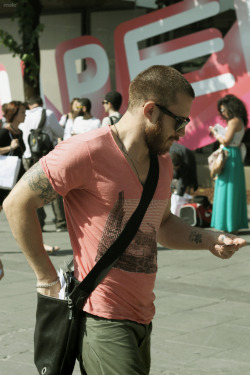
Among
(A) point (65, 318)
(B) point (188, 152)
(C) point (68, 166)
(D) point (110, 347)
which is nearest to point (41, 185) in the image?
(C) point (68, 166)

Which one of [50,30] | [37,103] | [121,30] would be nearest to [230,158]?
[37,103]

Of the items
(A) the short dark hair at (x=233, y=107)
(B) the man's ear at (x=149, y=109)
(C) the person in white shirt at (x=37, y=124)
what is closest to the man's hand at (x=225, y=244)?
(B) the man's ear at (x=149, y=109)

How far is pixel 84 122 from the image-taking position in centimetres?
1156

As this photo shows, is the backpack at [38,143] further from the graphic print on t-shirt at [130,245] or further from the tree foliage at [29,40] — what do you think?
the graphic print on t-shirt at [130,245]

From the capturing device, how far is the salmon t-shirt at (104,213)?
9.65 feet

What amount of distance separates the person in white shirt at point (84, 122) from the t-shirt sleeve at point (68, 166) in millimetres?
8312

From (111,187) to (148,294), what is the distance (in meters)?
0.45

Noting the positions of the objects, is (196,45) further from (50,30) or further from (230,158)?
(230,158)

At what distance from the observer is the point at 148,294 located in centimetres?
308

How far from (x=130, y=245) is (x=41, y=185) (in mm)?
409

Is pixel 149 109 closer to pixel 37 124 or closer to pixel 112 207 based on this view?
pixel 112 207

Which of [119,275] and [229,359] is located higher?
[119,275]

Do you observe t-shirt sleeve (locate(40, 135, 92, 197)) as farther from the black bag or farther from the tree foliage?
the tree foliage

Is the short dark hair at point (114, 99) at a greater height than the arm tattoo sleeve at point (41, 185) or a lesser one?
lesser
